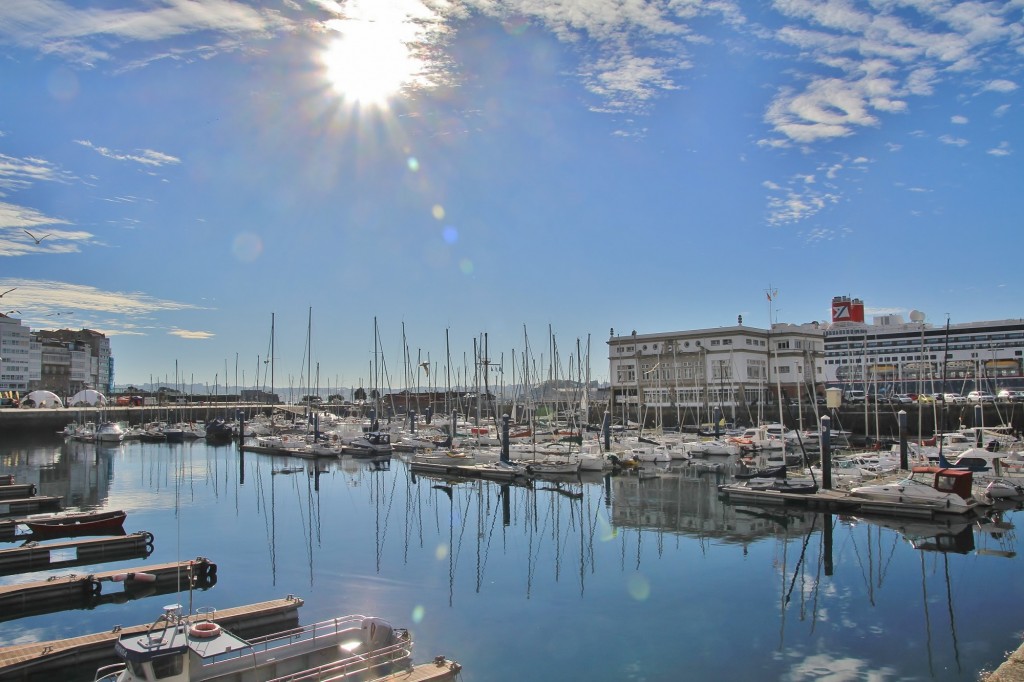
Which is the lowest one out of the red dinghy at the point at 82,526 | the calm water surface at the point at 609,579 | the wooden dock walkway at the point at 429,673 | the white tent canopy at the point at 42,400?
the calm water surface at the point at 609,579

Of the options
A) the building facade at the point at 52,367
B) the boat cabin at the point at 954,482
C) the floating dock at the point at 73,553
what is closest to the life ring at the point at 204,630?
the floating dock at the point at 73,553

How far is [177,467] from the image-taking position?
6612 centimetres

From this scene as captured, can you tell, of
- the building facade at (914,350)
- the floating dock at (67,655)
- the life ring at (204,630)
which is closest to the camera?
the life ring at (204,630)

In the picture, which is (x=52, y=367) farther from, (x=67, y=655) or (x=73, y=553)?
(x=67, y=655)

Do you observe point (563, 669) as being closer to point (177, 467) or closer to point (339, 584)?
point (339, 584)

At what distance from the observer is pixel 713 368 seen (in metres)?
109

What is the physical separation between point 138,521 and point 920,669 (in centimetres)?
3692

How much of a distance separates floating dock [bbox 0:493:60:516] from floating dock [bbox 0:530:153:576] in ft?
35.9

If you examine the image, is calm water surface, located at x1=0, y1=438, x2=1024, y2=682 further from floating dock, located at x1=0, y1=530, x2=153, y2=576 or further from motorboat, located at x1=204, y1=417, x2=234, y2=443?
motorboat, located at x1=204, y1=417, x2=234, y2=443

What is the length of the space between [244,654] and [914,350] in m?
169

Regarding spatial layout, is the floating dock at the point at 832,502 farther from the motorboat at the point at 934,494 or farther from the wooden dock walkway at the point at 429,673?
the wooden dock walkway at the point at 429,673

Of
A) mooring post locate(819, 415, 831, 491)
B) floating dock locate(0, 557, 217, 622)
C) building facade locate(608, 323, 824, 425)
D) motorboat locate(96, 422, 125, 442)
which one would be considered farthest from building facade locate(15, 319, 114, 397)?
mooring post locate(819, 415, 831, 491)

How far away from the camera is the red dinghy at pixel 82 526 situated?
110 ft

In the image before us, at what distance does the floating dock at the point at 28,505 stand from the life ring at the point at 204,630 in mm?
31625
